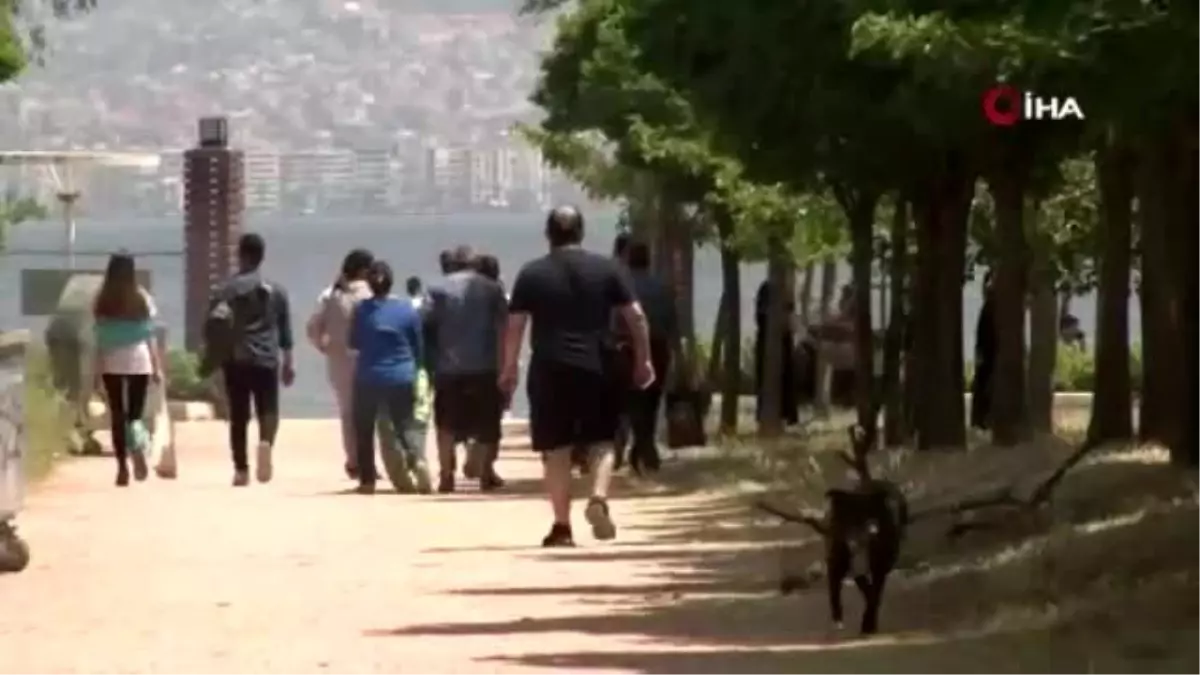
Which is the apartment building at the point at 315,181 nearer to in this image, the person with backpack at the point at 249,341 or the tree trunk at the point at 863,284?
the tree trunk at the point at 863,284

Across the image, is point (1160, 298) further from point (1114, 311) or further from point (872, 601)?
point (872, 601)

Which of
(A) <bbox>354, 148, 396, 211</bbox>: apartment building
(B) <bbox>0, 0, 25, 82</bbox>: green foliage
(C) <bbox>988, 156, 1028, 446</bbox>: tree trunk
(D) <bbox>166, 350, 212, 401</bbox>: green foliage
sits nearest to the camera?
(B) <bbox>0, 0, 25, 82</bbox>: green foliage

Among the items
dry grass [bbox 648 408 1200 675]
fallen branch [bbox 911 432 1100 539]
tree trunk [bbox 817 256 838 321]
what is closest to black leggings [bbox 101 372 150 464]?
dry grass [bbox 648 408 1200 675]

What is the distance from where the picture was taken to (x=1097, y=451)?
811 inches

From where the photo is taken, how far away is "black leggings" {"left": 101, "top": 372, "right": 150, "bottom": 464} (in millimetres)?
23672

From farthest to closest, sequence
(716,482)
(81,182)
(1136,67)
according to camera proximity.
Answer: (81,182) → (716,482) → (1136,67)

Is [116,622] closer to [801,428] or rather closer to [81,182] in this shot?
[801,428]

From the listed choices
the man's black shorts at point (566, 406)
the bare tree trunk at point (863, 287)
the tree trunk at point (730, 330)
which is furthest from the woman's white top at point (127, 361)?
the tree trunk at point (730, 330)

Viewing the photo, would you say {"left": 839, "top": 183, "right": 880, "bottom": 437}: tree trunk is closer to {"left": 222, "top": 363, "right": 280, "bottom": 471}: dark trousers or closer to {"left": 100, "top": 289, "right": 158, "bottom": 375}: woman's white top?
{"left": 222, "top": 363, "right": 280, "bottom": 471}: dark trousers

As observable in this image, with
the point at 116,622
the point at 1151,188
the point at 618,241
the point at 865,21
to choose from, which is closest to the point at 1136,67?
the point at 865,21

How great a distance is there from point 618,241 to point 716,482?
432 centimetres

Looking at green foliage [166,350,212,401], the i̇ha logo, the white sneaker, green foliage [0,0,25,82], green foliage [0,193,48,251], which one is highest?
green foliage [0,0,25,82]

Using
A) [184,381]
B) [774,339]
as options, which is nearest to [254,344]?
[774,339]

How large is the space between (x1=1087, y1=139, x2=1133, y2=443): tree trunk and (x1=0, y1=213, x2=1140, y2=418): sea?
18.1 meters
